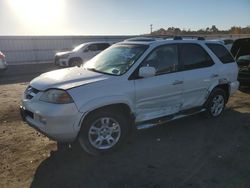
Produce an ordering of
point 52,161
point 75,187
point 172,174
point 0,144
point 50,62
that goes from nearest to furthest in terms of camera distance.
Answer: point 75,187, point 172,174, point 52,161, point 0,144, point 50,62

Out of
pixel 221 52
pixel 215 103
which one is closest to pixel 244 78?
pixel 221 52

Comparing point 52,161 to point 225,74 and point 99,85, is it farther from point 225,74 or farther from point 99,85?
point 225,74

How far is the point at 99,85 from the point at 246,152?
263 cm

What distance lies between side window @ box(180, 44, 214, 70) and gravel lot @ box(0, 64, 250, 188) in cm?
126

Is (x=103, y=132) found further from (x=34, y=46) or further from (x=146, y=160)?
(x=34, y=46)

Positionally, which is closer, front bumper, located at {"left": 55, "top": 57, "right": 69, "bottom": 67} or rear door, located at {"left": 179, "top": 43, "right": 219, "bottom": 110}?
rear door, located at {"left": 179, "top": 43, "right": 219, "bottom": 110}

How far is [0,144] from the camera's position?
5.46m

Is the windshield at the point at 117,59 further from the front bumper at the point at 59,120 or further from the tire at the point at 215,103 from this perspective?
the tire at the point at 215,103

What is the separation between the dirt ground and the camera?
4.18m

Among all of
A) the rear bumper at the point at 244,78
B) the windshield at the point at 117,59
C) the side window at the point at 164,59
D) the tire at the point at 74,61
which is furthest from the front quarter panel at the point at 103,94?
the tire at the point at 74,61

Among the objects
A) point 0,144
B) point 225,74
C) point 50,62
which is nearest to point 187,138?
point 225,74

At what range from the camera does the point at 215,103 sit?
693cm

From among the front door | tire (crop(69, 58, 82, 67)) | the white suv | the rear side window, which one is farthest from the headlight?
tire (crop(69, 58, 82, 67))

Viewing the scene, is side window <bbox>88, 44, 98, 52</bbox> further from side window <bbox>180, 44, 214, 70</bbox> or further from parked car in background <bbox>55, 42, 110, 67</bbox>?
A: side window <bbox>180, 44, 214, 70</bbox>
